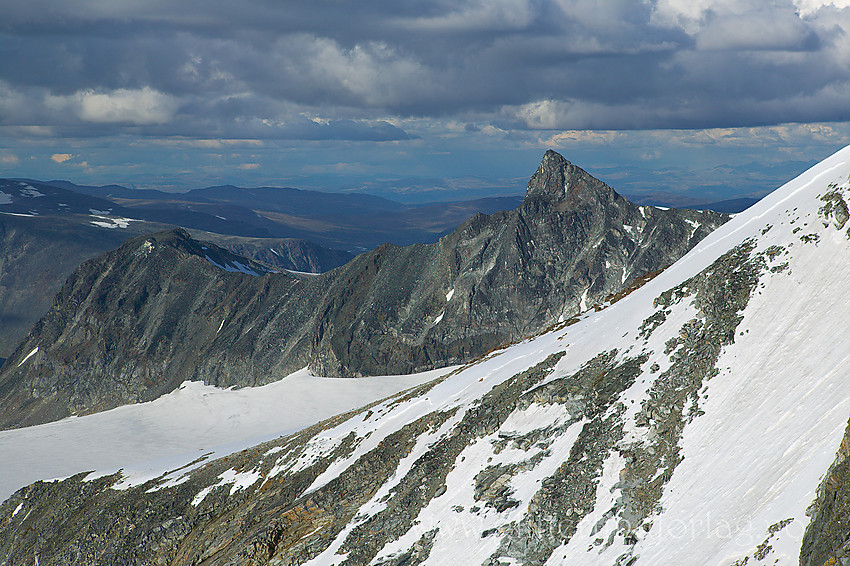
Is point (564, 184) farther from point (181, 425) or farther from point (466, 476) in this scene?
point (466, 476)

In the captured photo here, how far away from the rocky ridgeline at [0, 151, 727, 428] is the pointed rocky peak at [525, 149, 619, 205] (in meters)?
0.35

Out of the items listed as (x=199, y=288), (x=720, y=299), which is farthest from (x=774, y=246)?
(x=199, y=288)

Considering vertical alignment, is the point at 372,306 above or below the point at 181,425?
above

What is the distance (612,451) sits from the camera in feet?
76.7

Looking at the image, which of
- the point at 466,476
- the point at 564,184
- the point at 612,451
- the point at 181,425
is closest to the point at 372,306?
the point at 181,425

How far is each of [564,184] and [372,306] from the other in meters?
56.6

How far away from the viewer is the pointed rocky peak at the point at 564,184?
469ft

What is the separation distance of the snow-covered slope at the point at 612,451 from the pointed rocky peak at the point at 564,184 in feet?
352

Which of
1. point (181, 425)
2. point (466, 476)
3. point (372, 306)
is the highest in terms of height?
point (466, 476)

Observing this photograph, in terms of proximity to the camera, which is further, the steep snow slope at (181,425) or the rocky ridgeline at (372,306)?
the rocky ridgeline at (372,306)

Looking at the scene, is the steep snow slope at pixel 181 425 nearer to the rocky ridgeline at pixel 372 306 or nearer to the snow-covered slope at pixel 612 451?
Result: the rocky ridgeline at pixel 372 306

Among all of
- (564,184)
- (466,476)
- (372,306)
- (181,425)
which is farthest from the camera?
(564,184)

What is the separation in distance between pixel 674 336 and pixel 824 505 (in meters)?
15.6

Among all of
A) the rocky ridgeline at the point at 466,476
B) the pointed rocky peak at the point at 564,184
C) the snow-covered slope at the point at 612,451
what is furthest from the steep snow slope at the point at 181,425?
the pointed rocky peak at the point at 564,184
